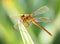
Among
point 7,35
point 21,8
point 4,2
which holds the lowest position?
point 7,35

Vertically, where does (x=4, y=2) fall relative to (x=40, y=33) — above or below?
above

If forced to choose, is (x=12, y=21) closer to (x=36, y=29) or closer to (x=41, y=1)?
(x=36, y=29)

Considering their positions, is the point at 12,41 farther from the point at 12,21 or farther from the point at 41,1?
the point at 41,1

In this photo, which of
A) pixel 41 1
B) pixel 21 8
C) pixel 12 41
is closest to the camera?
pixel 12 41

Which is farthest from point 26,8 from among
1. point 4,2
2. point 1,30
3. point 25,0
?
point 1,30

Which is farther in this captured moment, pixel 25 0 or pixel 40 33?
pixel 25 0

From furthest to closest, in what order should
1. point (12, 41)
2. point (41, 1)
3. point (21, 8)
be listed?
point (41, 1) < point (21, 8) < point (12, 41)
